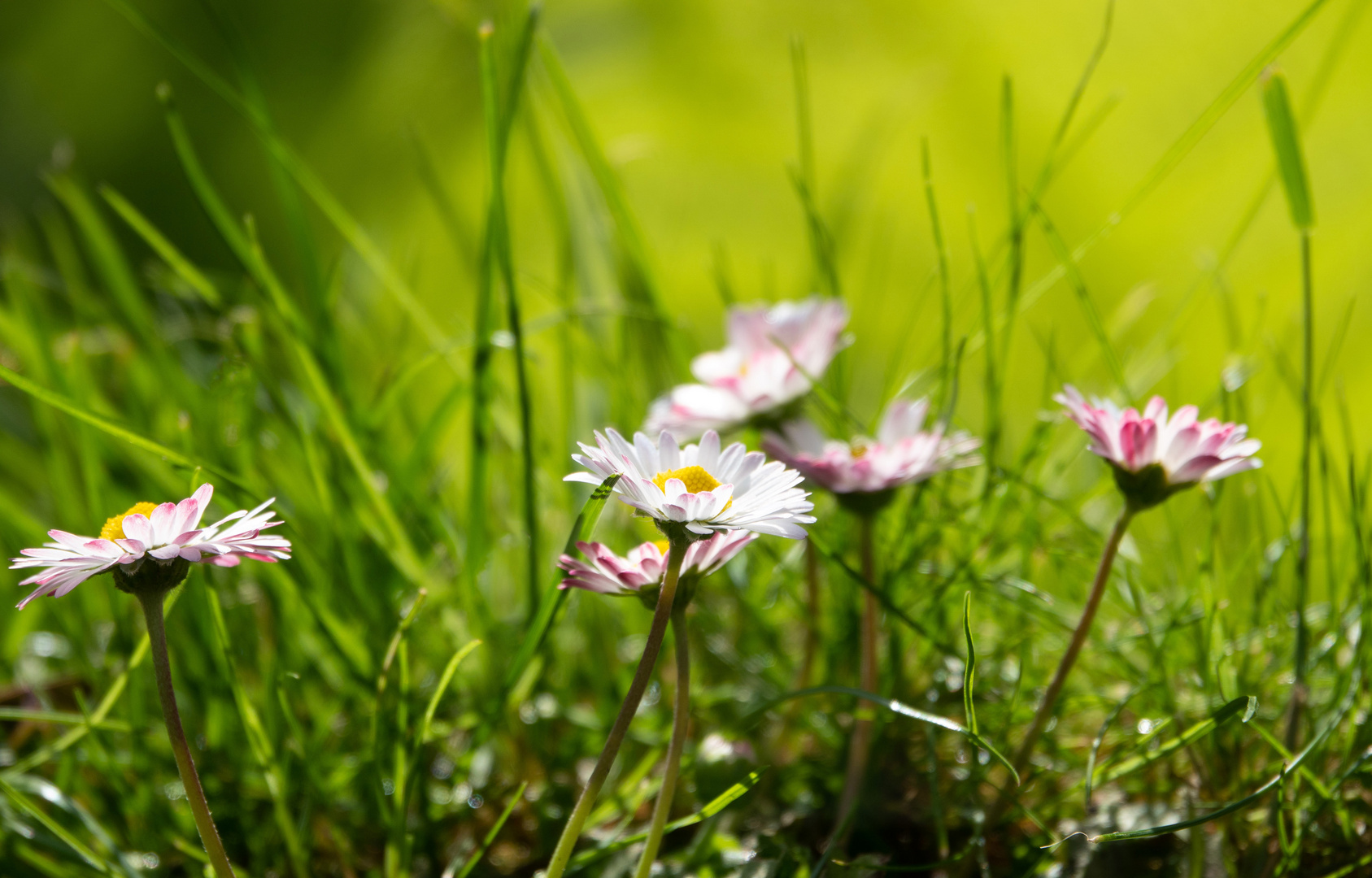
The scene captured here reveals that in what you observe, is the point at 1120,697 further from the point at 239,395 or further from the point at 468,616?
the point at 239,395

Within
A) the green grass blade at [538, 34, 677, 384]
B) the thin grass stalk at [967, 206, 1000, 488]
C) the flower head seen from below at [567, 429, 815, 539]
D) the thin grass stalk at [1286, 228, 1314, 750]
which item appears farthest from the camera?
the green grass blade at [538, 34, 677, 384]

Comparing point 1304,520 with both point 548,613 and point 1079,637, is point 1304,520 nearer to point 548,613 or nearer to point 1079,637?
point 1079,637

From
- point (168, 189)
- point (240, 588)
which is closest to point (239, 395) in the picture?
point (240, 588)

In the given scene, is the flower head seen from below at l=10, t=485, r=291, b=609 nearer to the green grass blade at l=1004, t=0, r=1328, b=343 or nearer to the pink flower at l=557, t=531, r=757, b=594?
the pink flower at l=557, t=531, r=757, b=594

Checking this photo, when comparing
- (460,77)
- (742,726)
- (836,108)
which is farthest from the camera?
(460,77)

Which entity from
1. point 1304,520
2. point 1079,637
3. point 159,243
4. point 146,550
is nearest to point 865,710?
point 1079,637

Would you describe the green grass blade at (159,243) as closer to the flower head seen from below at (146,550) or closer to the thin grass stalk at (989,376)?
the flower head seen from below at (146,550)

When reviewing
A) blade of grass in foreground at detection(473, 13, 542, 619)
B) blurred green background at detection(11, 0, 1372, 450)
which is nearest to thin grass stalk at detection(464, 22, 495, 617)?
blade of grass in foreground at detection(473, 13, 542, 619)
